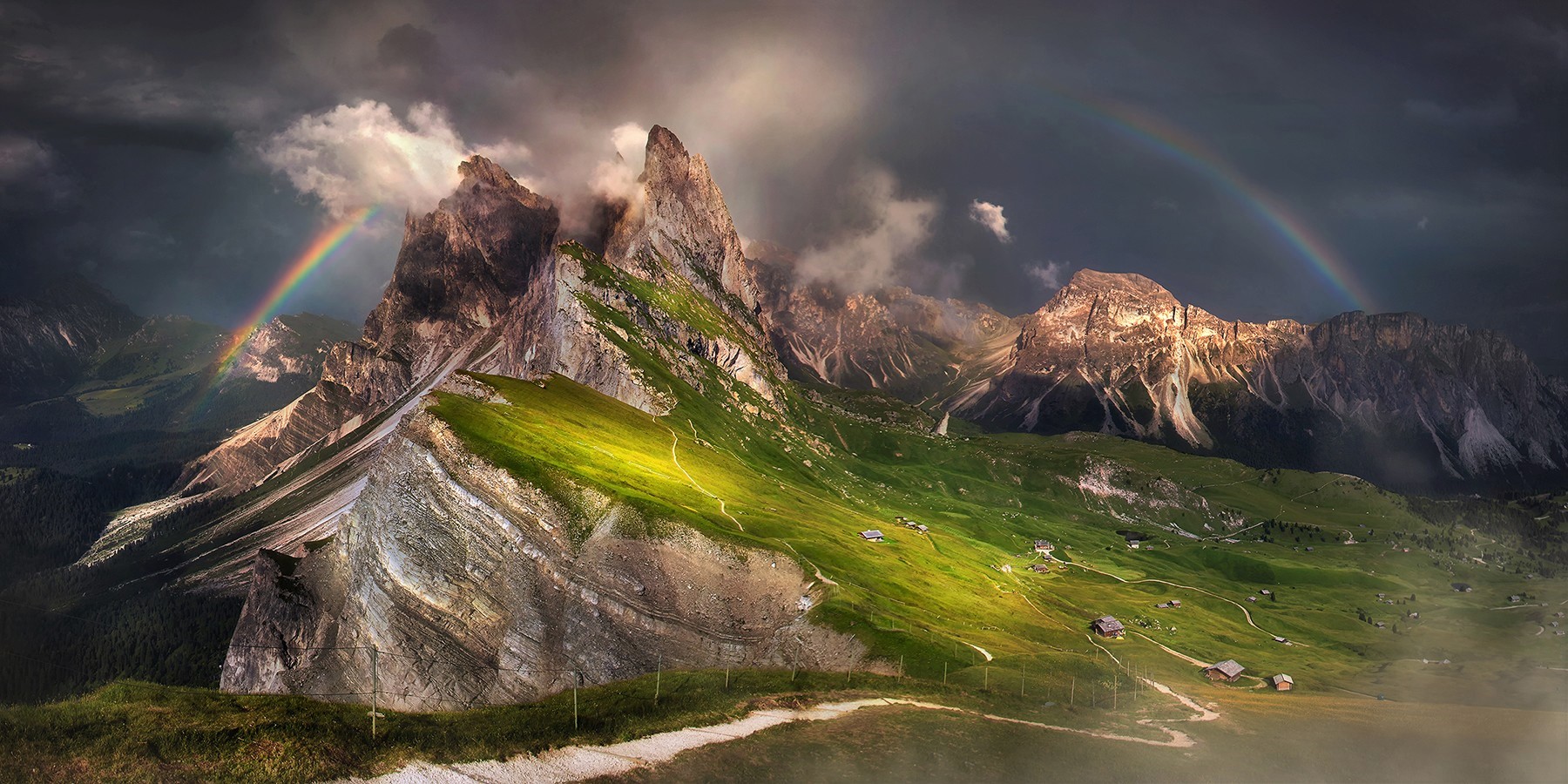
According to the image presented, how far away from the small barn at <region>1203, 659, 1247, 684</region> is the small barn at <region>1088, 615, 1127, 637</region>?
637 inches

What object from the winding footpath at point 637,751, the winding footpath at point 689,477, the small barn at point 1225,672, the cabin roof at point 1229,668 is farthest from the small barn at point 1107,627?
the winding footpath at point 637,751

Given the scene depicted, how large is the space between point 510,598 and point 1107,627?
110 m

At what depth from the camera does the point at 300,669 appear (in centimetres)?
9619

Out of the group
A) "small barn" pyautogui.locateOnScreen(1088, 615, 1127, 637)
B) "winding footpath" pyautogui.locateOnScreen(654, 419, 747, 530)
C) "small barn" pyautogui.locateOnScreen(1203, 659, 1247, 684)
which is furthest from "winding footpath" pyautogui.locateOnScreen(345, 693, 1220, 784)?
"small barn" pyautogui.locateOnScreen(1088, 615, 1127, 637)

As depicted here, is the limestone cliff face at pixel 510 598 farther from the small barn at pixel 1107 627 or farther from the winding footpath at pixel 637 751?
the small barn at pixel 1107 627

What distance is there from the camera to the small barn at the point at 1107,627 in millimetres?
141625

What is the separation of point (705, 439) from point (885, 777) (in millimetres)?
153284

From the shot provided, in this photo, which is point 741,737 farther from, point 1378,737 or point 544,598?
point 1378,737

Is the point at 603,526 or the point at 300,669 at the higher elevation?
the point at 603,526

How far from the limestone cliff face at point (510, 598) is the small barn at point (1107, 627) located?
252 feet

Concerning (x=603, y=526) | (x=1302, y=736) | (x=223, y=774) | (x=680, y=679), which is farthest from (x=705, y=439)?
(x=223, y=774)

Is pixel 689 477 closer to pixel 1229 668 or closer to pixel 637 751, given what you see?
pixel 637 751

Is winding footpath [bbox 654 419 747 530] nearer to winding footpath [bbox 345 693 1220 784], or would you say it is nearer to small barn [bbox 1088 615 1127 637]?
winding footpath [bbox 345 693 1220 784]

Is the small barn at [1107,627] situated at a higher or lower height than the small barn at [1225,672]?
higher
